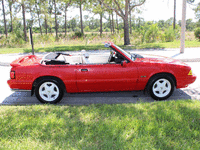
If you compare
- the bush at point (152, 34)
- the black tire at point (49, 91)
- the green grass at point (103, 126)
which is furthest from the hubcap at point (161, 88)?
the bush at point (152, 34)

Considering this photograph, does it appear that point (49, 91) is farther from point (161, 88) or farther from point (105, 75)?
point (161, 88)

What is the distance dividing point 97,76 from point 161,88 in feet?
5.54

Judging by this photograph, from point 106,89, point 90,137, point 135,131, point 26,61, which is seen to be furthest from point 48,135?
point 26,61

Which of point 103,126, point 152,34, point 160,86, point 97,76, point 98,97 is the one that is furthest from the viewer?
point 152,34

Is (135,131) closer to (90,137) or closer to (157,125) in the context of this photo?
(157,125)

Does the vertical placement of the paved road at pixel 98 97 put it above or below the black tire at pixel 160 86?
below

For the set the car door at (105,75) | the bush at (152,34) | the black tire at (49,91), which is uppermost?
the bush at (152,34)

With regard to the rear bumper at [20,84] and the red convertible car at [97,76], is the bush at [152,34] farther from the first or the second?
the rear bumper at [20,84]

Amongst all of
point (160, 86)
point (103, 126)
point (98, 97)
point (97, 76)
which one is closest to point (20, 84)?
point (97, 76)

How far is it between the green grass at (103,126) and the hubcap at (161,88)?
49 centimetres

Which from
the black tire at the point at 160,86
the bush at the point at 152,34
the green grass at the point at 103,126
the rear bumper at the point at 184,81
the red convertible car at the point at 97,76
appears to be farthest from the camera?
the bush at the point at 152,34

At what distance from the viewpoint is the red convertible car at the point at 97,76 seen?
15.8 feet

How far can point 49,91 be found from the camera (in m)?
4.90

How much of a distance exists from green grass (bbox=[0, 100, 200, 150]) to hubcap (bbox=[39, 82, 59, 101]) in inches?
16.6
